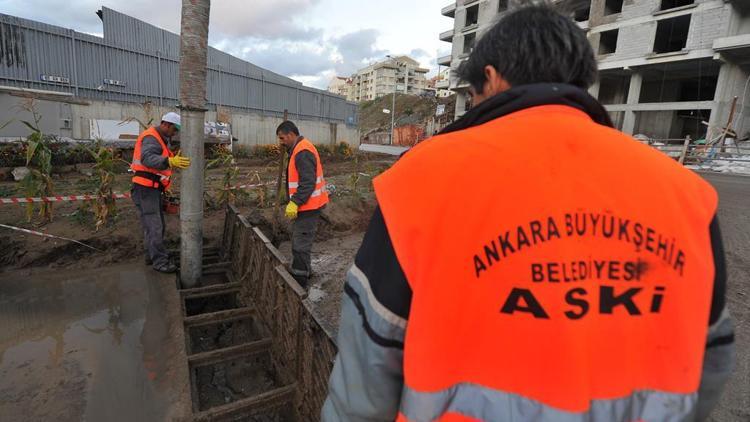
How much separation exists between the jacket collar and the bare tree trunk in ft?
12.9

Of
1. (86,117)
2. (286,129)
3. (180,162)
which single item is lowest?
(180,162)

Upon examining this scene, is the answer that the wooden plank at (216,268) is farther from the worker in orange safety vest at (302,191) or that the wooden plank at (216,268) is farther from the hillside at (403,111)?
the hillside at (403,111)

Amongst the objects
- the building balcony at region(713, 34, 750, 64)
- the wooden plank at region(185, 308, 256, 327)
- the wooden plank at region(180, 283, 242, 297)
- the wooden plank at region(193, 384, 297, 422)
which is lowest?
the wooden plank at region(193, 384, 297, 422)

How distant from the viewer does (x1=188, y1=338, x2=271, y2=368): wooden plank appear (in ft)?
10.4

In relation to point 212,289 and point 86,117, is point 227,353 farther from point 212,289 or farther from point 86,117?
point 86,117

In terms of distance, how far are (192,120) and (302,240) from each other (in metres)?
1.83

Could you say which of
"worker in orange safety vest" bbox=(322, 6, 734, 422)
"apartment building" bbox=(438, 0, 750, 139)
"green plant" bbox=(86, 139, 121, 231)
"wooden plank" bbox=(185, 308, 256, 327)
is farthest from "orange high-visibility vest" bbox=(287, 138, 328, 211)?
"apartment building" bbox=(438, 0, 750, 139)

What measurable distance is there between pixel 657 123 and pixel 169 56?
2982 cm

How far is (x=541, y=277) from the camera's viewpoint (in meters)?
0.82

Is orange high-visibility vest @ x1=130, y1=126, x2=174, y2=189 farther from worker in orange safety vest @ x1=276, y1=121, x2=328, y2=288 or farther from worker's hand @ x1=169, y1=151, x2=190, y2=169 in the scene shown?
worker in orange safety vest @ x1=276, y1=121, x2=328, y2=288

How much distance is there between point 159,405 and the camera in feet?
8.84

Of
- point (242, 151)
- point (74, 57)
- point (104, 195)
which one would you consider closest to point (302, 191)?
point (104, 195)

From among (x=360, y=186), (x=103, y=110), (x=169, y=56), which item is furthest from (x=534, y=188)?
(x=169, y=56)

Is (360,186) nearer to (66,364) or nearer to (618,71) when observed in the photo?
(66,364)
